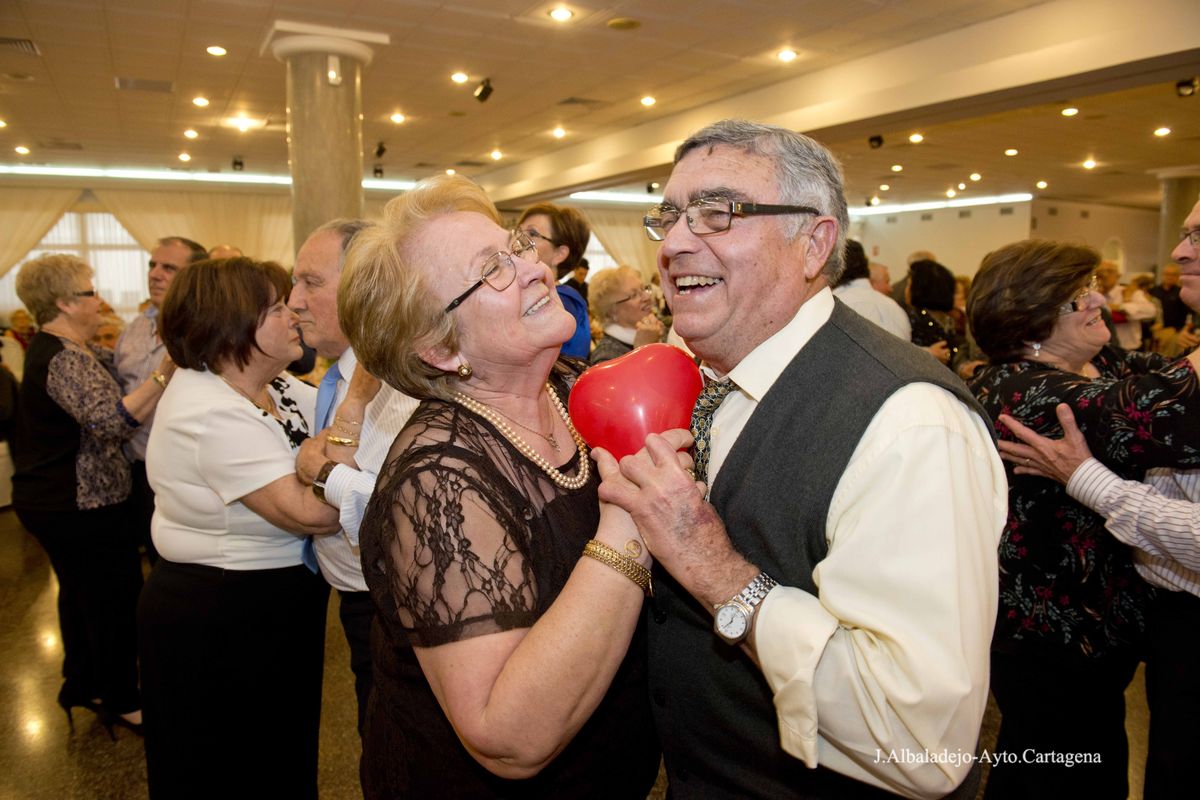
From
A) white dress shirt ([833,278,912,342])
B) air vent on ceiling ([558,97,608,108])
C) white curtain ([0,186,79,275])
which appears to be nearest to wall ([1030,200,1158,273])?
air vent on ceiling ([558,97,608,108])

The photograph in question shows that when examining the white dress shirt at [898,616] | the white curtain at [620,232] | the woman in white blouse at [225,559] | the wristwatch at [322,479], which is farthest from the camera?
the white curtain at [620,232]

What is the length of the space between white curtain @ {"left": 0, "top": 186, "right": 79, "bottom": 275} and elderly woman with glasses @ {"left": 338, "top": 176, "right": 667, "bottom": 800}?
48.5 feet

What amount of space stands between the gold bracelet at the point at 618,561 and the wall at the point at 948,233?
1717cm

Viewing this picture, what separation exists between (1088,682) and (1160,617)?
0.25 m

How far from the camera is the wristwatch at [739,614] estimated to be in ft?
3.57

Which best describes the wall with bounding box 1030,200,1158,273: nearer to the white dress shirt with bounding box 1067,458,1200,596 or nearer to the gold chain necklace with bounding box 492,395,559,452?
the white dress shirt with bounding box 1067,458,1200,596

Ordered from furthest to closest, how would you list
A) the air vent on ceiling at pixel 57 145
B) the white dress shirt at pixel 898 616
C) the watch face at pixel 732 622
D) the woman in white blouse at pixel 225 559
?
the air vent on ceiling at pixel 57 145, the woman in white blouse at pixel 225 559, the watch face at pixel 732 622, the white dress shirt at pixel 898 616

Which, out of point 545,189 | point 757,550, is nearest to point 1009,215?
point 545,189

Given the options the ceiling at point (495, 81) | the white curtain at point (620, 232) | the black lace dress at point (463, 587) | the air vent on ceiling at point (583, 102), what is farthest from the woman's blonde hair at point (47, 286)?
the white curtain at point (620, 232)

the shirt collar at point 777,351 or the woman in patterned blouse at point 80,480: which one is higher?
the shirt collar at point 777,351

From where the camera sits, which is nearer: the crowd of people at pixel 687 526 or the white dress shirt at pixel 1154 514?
the crowd of people at pixel 687 526

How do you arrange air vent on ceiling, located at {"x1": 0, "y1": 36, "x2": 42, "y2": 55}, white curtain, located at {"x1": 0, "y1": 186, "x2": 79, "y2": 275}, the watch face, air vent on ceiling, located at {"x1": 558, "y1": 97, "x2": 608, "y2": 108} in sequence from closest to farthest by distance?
the watch face
air vent on ceiling, located at {"x1": 0, "y1": 36, "x2": 42, "y2": 55}
air vent on ceiling, located at {"x1": 558, "y1": 97, "x2": 608, "y2": 108}
white curtain, located at {"x1": 0, "y1": 186, "x2": 79, "y2": 275}

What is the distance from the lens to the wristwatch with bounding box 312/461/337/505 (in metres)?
Answer: 1.81

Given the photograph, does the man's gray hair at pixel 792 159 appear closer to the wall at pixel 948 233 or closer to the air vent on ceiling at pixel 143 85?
the air vent on ceiling at pixel 143 85
